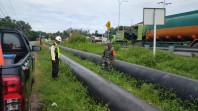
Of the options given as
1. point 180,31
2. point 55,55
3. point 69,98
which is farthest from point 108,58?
point 180,31

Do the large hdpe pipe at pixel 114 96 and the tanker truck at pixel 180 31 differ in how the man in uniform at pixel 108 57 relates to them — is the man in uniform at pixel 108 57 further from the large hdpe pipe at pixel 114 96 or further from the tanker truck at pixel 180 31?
the tanker truck at pixel 180 31

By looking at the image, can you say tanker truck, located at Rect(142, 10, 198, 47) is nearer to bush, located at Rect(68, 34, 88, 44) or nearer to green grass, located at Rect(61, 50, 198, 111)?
green grass, located at Rect(61, 50, 198, 111)

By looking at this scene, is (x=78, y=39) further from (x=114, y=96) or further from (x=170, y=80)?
(x=114, y=96)

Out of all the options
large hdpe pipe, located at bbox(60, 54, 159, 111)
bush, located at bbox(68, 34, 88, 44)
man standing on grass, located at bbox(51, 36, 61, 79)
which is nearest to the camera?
large hdpe pipe, located at bbox(60, 54, 159, 111)

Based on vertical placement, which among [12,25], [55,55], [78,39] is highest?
[12,25]

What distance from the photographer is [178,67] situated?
21.4 feet

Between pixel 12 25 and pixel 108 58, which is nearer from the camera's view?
pixel 108 58

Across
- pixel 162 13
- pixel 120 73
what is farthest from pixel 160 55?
pixel 120 73

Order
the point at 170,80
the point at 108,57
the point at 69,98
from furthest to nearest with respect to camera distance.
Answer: the point at 108,57
the point at 170,80
the point at 69,98

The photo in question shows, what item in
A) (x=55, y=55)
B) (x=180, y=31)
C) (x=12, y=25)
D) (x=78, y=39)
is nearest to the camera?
(x=55, y=55)

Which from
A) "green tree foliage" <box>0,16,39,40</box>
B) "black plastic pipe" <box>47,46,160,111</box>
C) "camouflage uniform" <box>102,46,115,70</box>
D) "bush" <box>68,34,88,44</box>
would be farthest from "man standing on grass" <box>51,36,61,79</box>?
"green tree foliage" <box>0,16,39,40</box>

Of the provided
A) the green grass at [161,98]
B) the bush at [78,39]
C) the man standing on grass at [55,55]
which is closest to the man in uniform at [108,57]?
the green grass at [161,98]

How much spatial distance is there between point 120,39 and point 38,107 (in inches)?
666

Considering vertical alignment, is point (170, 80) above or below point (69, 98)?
above
